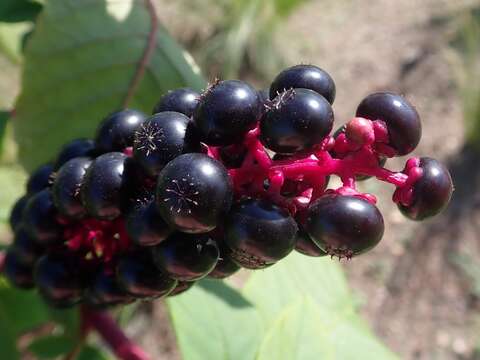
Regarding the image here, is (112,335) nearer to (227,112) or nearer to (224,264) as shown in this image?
(224,264)

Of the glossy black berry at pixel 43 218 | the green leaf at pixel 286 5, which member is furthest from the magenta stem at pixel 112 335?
the green leaf at pixel 286 5

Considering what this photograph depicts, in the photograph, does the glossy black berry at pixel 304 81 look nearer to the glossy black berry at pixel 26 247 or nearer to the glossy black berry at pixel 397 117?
the glossy black berry at pixel 397 117

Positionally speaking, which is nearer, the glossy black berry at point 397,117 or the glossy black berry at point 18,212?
the glossy black berry at point 397,117

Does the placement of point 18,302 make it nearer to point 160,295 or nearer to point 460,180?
point 160,295

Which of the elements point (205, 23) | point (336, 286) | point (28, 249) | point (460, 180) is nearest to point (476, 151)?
point (460, 180)

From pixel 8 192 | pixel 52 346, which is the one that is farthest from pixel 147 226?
pixel 8 192
